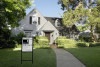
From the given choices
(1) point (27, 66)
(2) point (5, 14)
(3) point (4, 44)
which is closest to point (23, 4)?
(2) point (5, 14)

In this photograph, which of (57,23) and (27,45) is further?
(57,23)

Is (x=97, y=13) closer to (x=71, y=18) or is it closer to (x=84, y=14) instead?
(x=84, y=14)

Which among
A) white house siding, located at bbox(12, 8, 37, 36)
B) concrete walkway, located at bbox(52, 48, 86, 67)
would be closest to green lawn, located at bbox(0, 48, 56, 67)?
concrete walkway, located at bbox(52, 48, 86, 67)

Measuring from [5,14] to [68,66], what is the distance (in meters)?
11.2

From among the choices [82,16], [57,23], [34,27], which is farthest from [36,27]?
[82,16]

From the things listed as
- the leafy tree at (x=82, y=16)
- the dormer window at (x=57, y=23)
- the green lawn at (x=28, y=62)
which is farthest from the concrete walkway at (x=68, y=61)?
the dormer window at (x=57, y=23)

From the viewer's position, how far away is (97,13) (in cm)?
2272

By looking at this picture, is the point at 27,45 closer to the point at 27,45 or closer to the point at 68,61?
the point at 27,45

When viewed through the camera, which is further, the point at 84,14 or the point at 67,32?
the point at 67,32

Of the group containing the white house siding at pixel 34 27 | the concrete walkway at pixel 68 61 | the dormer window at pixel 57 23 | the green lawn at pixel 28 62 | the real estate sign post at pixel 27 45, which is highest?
the dormer window at pixel 57 23

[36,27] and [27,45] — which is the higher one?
[36,27]

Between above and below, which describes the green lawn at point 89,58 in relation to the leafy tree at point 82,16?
below

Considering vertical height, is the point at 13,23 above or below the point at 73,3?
below

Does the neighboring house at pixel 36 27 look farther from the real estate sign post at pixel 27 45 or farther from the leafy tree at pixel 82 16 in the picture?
the real estate sign post at pixel 27 45
